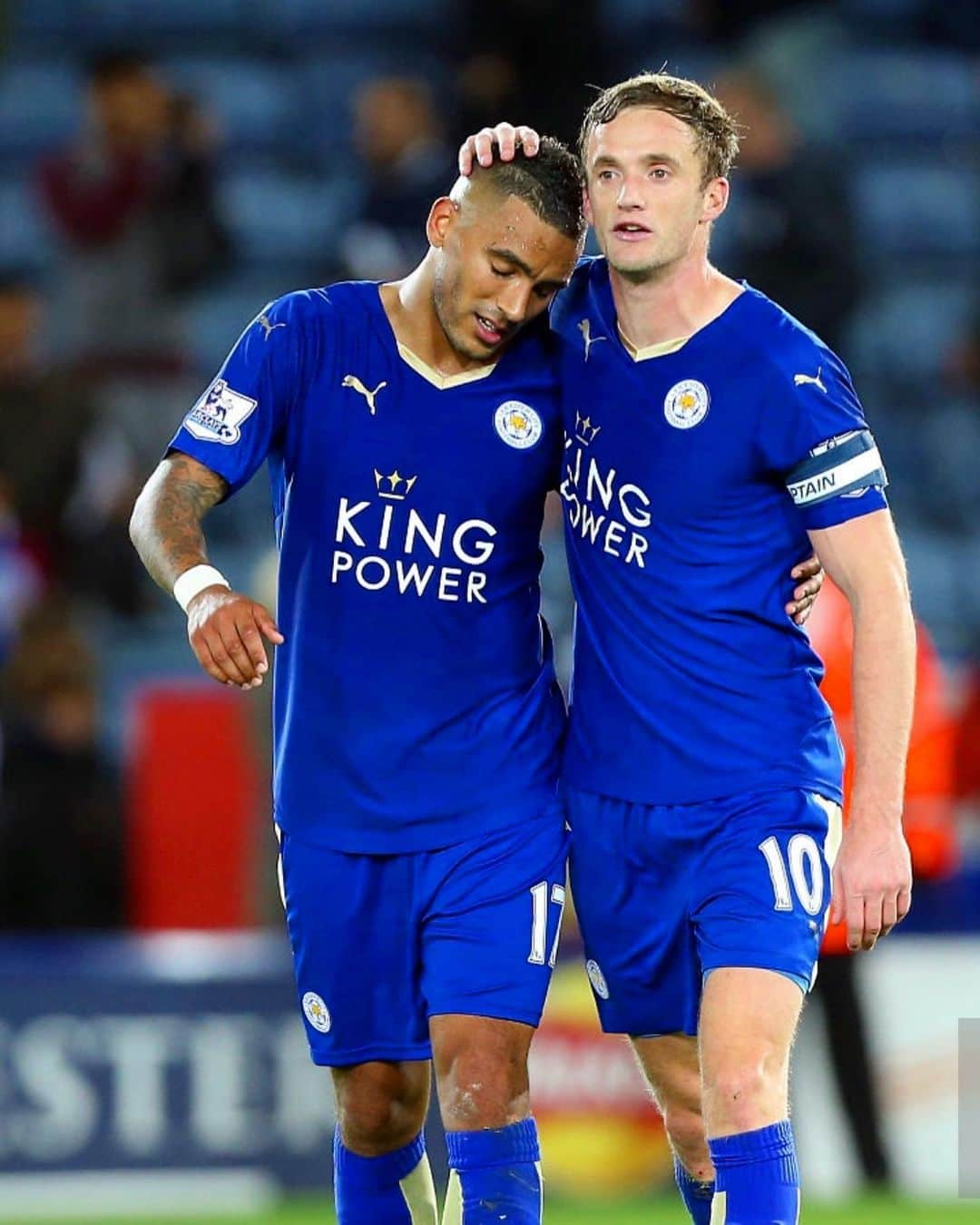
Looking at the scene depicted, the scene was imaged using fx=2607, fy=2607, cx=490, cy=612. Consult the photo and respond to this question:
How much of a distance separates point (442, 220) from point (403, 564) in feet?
2.26

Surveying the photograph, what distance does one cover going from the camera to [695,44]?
Answer: 1286cm

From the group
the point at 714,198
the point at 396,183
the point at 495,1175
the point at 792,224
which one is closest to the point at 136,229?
the point at 396,183

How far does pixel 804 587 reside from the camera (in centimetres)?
503

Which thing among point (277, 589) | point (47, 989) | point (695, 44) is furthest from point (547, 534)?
point (695, 44)

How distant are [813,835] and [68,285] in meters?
6.64

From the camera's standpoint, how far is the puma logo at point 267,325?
16.9ft

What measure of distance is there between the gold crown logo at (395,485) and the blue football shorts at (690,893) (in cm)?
68

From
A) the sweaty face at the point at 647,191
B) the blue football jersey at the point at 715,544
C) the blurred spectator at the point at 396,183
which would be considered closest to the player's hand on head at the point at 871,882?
the blue football jersey at the point at 715,544

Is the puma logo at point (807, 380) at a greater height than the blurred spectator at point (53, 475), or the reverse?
the blurred spectator at point (53, 475)

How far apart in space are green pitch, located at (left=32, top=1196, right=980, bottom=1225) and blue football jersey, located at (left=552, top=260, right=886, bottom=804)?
3320mm

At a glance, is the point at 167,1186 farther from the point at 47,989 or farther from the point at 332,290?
the point at 332,290

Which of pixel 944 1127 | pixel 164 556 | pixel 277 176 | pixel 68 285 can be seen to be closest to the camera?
pixel 164 556

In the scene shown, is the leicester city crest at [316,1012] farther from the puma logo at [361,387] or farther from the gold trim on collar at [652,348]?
the gold trim on collar at [652,348]

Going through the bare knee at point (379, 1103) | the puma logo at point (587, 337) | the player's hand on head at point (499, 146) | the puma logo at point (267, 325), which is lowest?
the bare knee at point (379, 1103)
